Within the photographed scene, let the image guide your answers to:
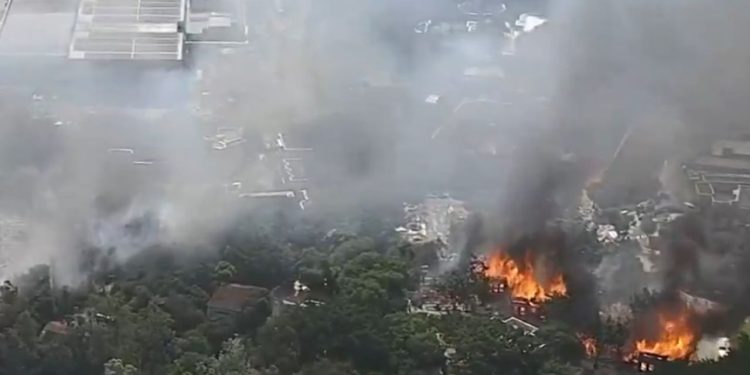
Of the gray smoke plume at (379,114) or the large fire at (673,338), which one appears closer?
the large fire at (673,338)

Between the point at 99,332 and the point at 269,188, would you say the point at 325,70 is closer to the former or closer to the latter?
the point at 269,188

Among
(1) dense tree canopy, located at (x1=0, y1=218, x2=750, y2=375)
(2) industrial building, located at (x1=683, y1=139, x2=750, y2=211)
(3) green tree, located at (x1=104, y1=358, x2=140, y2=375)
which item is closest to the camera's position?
(3) green tree, located at (x1=104, y1=358, x2=140, y2=375)

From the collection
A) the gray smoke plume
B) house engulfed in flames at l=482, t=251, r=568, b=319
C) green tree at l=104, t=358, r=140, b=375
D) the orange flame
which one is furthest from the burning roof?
green tree at l=104, t=358, r=140, b=375

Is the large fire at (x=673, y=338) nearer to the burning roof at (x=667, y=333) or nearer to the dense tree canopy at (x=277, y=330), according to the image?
the burning roof at (x=667, y=333)

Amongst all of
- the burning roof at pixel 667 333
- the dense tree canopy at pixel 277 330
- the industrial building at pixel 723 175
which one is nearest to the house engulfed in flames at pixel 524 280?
the dense tree canopy at pixel 277 330

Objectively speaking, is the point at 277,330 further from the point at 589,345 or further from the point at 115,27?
the point at 115,27

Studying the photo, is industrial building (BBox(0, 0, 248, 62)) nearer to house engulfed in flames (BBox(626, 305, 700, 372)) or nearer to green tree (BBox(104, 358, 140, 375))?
green tree (BBox(104, 358, 140, 375))

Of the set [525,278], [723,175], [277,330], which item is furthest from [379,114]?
[277,330]
